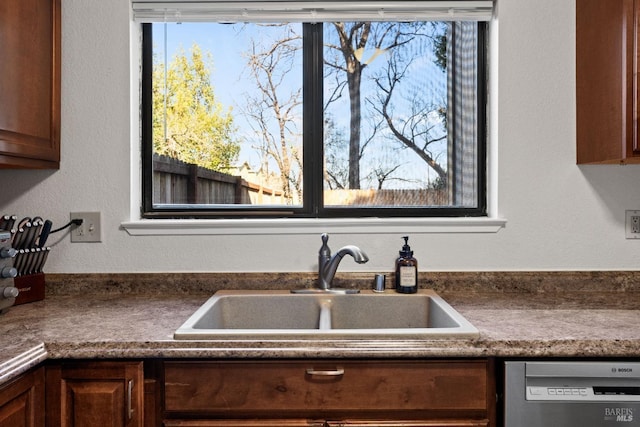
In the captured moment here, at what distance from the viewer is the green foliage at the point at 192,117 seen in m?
2.05

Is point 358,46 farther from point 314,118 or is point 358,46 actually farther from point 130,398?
point 130,398

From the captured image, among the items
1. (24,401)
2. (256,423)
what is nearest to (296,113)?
(256,423)

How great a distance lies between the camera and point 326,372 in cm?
129

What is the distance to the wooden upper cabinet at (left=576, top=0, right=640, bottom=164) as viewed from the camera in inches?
62.8

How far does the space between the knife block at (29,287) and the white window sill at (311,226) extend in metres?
0.33

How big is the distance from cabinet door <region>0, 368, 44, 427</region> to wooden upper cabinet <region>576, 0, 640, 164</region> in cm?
177

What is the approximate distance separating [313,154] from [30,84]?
1005 millimetres

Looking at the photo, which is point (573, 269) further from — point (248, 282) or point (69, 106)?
point (69, 106)

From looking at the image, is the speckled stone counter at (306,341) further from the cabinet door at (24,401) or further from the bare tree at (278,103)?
the bare tree at (278,103)

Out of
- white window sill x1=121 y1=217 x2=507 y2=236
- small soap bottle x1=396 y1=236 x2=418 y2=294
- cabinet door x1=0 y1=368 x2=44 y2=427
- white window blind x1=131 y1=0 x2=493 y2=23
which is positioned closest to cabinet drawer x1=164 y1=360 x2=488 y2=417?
cabinet door x1=0 y1=368 x2=44 y2=427

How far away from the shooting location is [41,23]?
5.83 feet

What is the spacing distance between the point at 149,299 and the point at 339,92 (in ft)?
3.47

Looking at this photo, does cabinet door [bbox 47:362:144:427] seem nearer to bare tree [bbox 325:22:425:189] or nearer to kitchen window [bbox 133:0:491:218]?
kitchen window [bbox 133:0:491:218]

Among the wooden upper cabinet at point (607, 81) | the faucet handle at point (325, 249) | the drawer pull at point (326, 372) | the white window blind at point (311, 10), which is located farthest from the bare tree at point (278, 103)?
the wooden upper cabinet at point (607, 81)
